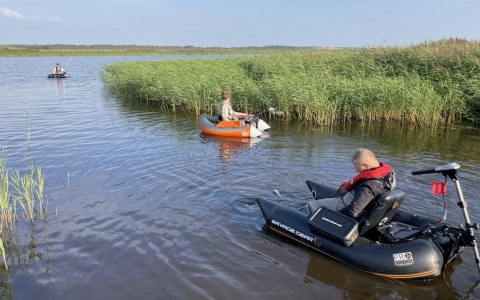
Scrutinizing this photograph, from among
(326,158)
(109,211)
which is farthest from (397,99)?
(109,211)

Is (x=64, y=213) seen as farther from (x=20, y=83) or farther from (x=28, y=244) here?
(x=20, y=83)

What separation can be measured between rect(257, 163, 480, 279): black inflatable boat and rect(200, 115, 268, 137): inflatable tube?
6792mm

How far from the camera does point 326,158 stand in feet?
32.9

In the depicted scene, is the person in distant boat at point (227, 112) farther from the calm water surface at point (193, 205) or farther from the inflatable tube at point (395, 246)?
the inflatable tube at point (395, 246)

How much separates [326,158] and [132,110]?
10.5 m

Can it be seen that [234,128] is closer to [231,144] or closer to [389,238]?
[231,144]

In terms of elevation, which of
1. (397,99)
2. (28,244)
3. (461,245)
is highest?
(397,99)

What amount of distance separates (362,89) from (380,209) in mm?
9797

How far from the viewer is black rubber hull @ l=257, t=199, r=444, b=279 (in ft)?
15.3

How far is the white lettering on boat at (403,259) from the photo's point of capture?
15.4 ft

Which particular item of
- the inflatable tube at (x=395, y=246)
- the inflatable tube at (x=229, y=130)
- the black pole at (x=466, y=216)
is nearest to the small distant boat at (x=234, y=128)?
the inflatable tube at (x=229, y=130)

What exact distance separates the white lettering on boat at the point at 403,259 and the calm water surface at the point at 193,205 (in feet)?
0.87

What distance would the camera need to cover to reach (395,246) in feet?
16.1

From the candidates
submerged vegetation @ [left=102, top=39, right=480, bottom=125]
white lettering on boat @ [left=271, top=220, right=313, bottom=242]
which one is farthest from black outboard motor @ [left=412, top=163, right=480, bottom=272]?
submerged vegetation @ [left=102, top=39, right=480, bottom=125]
